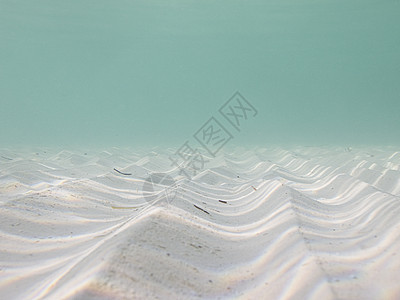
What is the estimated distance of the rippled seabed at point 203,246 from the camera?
1287 millimetres

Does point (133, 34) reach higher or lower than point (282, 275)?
higher

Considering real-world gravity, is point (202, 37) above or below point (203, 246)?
above

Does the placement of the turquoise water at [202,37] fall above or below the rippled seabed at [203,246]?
above

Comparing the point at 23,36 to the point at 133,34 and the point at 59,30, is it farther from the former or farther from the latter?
the point at 133,34

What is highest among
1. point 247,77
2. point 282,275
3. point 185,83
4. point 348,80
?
point 185,83

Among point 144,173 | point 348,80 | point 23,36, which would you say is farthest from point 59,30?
point 348,80

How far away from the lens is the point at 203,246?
1796 millimetres

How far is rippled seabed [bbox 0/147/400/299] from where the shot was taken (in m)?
1.29

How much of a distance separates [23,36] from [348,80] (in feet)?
337

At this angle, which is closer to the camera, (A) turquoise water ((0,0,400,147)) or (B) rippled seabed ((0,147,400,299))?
(B) rippled seabed ((0,147,400,299))

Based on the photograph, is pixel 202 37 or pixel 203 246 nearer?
pixel 203 246

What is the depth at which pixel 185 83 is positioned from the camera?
126 metres

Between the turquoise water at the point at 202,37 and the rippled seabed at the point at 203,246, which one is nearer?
the rippled seabed at the point at 203,246

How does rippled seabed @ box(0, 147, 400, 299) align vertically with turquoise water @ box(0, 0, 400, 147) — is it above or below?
below
